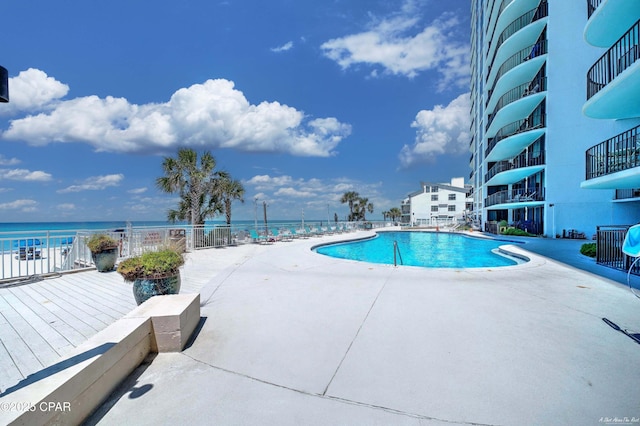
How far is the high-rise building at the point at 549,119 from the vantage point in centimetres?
1764

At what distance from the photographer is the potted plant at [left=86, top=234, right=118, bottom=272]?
7.56 metres

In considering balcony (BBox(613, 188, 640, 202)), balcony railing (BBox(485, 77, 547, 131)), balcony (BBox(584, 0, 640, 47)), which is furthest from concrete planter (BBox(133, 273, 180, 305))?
balcony railing (BBox(485, 77, 547, 131))

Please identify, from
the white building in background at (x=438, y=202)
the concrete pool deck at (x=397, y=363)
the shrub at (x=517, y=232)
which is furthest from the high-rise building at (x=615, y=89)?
the white building in background at (x=438, y=202)

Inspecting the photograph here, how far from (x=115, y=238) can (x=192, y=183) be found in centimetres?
717

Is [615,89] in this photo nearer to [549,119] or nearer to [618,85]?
[618,85]

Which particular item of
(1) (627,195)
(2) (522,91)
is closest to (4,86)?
(1) (627,195)

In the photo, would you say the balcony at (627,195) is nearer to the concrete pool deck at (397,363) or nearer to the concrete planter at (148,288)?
the concrete pool deck at (397,363)

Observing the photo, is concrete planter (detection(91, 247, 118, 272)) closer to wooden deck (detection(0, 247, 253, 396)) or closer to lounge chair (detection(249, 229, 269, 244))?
wooden deck (detection(0, 247, 253, 396))

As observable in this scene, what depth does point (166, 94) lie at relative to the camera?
19.4 meters

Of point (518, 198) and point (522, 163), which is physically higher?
point (522, 163)

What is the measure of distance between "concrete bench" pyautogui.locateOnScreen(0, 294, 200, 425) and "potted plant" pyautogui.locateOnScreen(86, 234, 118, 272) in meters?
5.11

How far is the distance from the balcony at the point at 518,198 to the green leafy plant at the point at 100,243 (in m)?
23.7

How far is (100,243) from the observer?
763cm

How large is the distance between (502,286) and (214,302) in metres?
5.69
